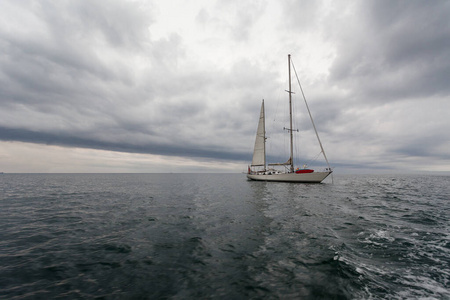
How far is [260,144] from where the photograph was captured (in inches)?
2694

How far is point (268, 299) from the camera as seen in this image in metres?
5.22

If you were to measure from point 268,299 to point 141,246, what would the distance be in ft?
21.5

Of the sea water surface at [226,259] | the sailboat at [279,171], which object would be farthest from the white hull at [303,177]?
the sea water surface at [226,259]

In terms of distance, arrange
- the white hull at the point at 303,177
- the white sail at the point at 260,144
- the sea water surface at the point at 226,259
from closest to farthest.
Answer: the sea water surface at the point at 226,259 < the white hull at the point at 303,177 < the white sail at the point at 260,144

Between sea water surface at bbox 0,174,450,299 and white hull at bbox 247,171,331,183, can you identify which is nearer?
sea water surface at bbox 0,174,450,299

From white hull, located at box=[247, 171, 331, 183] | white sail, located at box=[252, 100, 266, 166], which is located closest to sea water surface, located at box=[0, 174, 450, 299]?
white hull, located at box=[247, 171, 331, 183]

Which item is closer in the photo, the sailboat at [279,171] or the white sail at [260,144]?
the sailboat at [279,171]

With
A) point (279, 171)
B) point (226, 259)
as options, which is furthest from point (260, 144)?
point (226, 259)

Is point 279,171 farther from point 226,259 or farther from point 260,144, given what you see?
point 226,259

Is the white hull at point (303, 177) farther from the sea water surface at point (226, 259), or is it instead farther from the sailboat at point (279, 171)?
the sea water surface at point (226, 259)

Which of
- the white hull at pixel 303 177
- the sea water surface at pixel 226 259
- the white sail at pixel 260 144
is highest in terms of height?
the white sail at pixel 260 144

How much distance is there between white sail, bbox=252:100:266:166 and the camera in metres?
→ 67.5

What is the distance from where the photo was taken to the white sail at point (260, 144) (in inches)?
2657

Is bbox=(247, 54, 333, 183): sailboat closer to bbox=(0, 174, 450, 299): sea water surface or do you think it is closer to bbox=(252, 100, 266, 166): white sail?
bbox=(252, 100, 266, 166): white sail
